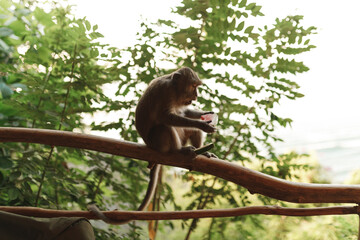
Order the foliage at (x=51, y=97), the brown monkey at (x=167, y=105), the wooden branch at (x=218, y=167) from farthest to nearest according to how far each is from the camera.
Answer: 1. the foliage at (x=51, y=97)
2. the brown monkey at (x=167, y=105)
3. the wooden branch at (x=218, y=167)

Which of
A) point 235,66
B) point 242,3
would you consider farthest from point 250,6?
point 235,66

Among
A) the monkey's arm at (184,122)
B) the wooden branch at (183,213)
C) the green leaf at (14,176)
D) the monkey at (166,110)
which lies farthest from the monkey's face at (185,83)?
the green leaf at (14,176)

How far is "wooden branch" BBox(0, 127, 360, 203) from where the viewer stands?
1.69 metres

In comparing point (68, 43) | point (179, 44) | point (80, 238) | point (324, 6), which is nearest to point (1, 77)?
point (68, 43)

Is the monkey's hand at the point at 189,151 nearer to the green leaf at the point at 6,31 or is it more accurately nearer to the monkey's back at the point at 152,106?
the monkey's back at the point at 152,106

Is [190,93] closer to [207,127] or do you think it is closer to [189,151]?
[207,127]

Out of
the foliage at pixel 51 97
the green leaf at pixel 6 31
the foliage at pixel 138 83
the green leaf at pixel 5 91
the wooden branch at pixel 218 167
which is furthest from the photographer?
the green leaf at pixel 6 31

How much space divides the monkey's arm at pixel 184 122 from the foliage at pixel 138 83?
1.74ft

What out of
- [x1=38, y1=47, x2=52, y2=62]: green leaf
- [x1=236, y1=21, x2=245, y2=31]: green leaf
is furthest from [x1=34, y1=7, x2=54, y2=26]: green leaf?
[x1=236, y1=21, x2=245, y2=31]: green leaf

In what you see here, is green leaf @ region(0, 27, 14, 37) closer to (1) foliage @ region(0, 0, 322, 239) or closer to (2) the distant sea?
(1) foliage @ region(0, 0, 322, 239)

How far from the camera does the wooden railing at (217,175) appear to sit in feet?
→ 5.56

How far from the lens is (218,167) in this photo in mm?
1756

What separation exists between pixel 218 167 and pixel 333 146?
262 cm

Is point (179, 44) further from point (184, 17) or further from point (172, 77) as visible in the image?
point (172, 77)
